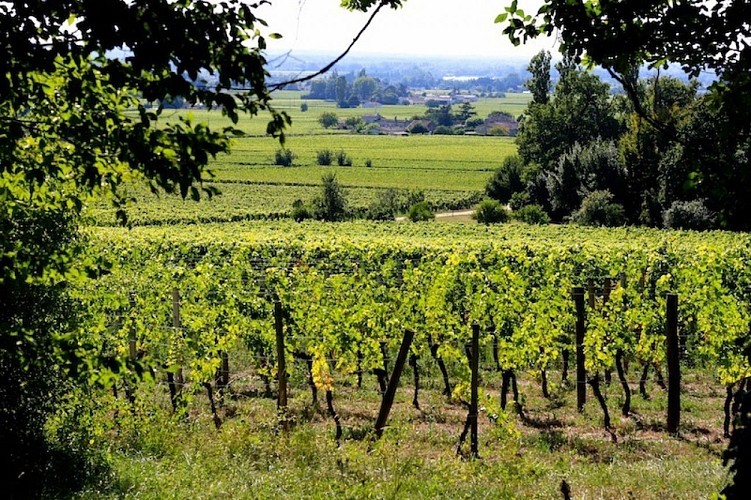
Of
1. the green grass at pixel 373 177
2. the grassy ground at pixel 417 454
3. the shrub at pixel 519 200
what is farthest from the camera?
the green grass at pixel 373 177

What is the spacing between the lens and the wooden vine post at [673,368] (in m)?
10.8

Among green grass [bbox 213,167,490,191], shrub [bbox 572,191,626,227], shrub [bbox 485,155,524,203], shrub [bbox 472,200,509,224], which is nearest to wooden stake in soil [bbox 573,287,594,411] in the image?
shrub [bbox 572,191,626,227]

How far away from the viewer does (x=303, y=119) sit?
16888 centimetres

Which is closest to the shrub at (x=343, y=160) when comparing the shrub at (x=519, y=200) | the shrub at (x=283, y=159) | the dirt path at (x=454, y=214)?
the shrub at (x=283, y=159)

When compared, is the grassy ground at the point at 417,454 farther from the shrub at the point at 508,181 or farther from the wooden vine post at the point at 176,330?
the shrub at the point at 508,181

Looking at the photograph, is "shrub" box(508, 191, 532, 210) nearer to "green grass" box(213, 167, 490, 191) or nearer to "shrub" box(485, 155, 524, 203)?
"shrub" box(485, 155, 524, 203)

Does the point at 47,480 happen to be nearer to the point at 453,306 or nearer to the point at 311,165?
the point at 453,306

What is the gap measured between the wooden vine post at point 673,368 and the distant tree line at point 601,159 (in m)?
5.23

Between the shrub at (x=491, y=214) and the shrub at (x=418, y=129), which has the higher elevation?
the shrub at (x=418, y=129)

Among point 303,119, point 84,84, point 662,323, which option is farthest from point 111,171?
point 303,119

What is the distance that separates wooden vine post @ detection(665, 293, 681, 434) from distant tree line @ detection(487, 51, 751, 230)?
17.2ft

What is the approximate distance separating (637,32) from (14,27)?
3.33 m

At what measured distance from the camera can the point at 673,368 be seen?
10773 mm

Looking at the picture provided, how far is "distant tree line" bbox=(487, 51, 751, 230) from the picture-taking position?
43781 millimetres
